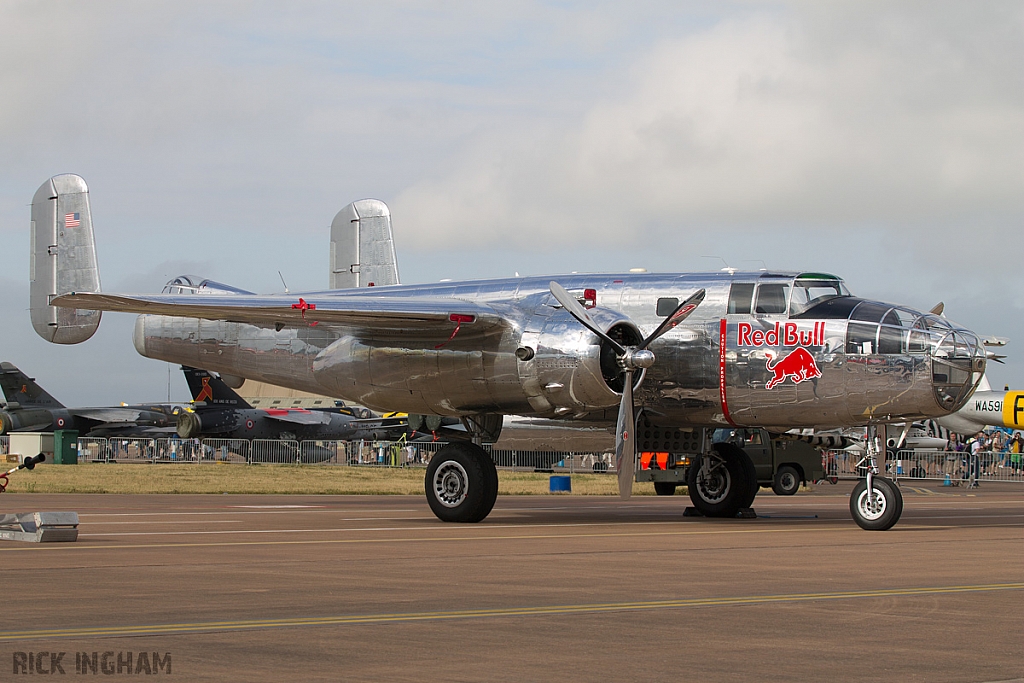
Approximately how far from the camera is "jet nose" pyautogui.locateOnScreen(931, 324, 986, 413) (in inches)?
677

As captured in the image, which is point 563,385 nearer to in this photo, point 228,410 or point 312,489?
point 312,489

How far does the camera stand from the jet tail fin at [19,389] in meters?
67.4

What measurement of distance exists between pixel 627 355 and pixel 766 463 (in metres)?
17.4

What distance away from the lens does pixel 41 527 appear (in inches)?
580

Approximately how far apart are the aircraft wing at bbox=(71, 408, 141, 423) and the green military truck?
4762 cm

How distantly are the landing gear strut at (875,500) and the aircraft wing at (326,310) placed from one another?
6.33 meters

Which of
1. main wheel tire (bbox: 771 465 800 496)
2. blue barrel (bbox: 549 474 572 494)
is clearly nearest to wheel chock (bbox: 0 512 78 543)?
blue barrel (bbox: 549 474 572 494)

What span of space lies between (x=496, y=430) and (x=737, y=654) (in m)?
13.8

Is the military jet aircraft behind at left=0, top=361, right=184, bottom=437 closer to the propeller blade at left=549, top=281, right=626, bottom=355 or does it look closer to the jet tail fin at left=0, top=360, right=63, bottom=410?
the jet tail fin at left=0, top=360, right=63, bottom=410

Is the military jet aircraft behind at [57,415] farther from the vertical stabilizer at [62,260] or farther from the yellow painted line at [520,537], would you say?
the yellow painted line at [520,537]

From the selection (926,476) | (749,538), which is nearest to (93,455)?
(926,476)

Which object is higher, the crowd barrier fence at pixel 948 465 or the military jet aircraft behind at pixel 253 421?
the military jet aircraft behind at pixel 253 421

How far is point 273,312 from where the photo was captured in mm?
19141

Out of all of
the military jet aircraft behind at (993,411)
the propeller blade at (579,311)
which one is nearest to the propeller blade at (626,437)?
the propeller blade at (579,311)
